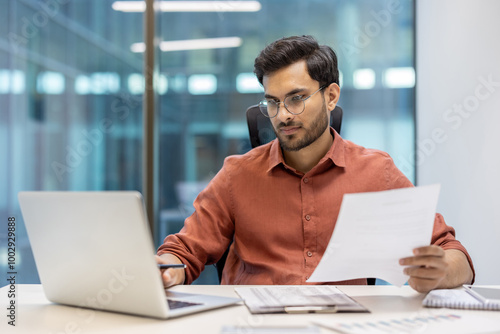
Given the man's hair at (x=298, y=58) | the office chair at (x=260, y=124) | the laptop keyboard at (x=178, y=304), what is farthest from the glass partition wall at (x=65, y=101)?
the laptop keyboard at (x=178, y=304)

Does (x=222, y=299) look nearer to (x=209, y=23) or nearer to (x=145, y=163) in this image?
(x=145, y=163)

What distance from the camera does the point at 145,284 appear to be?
927mm

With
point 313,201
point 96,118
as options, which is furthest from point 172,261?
point 96,118

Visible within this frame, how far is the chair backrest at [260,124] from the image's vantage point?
1.83m

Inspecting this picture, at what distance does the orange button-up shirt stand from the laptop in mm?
439

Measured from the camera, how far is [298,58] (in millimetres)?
1678

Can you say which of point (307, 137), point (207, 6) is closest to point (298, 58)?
point (307, 137)

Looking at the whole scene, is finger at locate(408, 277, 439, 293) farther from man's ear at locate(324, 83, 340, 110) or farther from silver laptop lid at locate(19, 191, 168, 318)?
man's ear at locate(324, 83, 340, 110)

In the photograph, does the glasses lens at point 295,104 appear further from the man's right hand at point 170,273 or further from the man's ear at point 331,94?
the man's right hand at point 170,273

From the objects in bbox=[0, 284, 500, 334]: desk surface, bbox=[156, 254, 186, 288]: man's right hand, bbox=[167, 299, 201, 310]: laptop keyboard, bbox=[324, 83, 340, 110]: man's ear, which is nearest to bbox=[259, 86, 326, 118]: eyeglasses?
bbox=[324, 83, 340, 110]: man's ear

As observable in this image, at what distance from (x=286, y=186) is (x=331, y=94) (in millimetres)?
381

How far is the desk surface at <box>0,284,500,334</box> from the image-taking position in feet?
3.05

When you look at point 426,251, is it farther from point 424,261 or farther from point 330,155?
point 330,155

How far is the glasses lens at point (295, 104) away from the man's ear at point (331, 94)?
0.45ft
